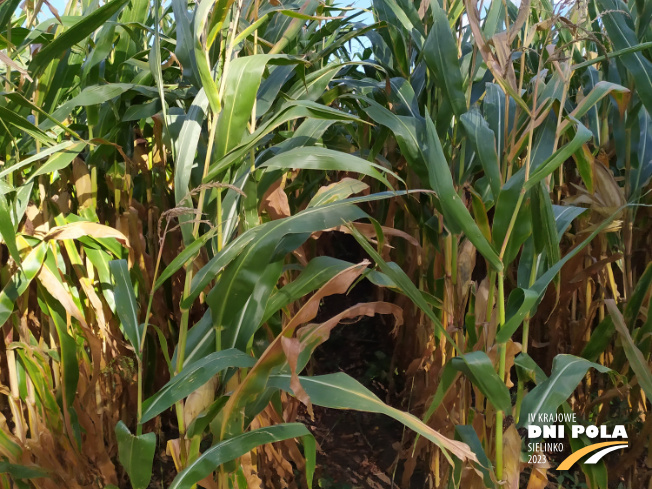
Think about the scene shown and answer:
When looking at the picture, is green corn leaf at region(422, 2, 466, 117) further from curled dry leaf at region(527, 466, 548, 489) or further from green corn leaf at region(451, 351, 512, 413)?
curled dry leaf at region(527, 466, 548, 489)

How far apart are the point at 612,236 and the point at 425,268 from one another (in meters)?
0.45

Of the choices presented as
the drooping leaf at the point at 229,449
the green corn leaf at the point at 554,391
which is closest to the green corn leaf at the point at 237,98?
the drooping leaf at the point at 229,449

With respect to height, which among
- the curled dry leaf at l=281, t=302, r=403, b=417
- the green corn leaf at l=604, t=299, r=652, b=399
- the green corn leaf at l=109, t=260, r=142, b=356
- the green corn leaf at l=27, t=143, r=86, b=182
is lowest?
the green corn leaf at l=604, t=299, r=652, b=399

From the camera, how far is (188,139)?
3.06 feet

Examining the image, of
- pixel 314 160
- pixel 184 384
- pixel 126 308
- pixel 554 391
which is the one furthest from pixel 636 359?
pixel 126 308

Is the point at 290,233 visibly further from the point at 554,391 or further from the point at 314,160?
the point at 554,391

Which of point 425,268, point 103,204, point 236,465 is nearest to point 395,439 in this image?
point 425,268

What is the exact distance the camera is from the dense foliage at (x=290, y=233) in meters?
0.85

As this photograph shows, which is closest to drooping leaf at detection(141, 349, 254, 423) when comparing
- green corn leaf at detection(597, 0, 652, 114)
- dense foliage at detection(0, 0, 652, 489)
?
dense foliage at detection(0, 0, 652, 489)

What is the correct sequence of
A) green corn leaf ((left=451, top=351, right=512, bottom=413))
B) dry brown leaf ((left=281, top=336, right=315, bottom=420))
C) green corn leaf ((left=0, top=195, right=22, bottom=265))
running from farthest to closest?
1. green corn leaf ((left=0, top=195, right=22, bottom=265))
2. green corn leaf ((left=451, top=351, right=512, bottom=413))
3. dry brown leaf ((left=281, top=336, right=315, bottom=420))

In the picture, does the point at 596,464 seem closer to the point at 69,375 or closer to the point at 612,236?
the point at 612,236

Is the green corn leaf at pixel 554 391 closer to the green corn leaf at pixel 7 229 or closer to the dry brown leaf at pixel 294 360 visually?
the dry brown leaf at pixel 294 360

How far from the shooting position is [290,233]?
93cm

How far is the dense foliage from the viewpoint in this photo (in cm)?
85
